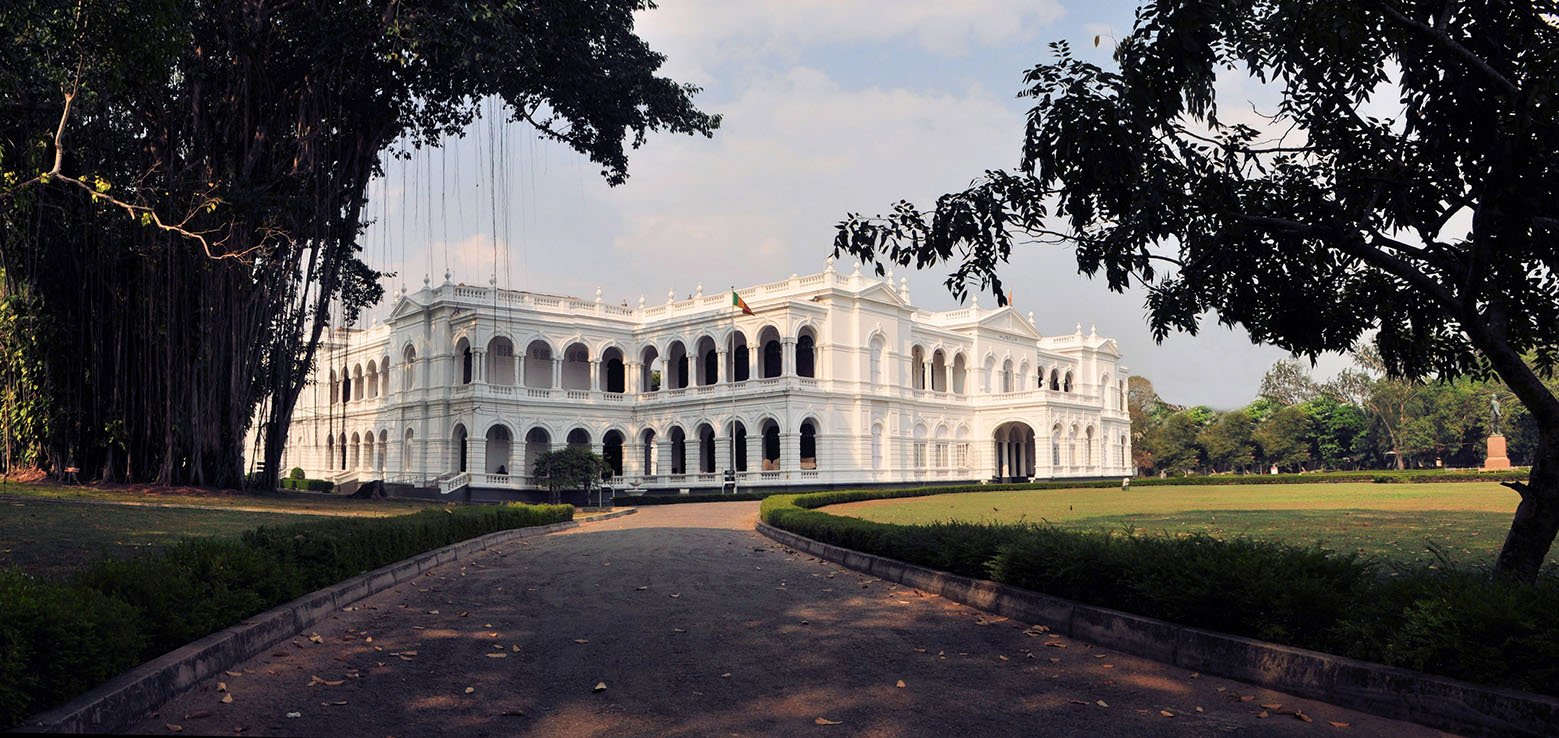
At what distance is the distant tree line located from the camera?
7331cm

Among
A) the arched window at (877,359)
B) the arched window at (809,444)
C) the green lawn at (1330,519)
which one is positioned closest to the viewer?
the green lawn at (1330,519)

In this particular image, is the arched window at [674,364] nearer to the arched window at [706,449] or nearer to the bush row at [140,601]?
the arched window at [706,449]

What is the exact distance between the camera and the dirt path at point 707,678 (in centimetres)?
507

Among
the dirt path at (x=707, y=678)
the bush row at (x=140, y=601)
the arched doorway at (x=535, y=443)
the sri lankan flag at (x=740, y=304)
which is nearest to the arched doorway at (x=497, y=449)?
the arched doorway at (x=535, y=443)

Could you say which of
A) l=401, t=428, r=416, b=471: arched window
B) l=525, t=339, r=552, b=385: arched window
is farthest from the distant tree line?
l=401, t=428, r=416, b=471: arched window

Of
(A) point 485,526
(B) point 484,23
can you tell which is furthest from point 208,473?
(B) point 484,23

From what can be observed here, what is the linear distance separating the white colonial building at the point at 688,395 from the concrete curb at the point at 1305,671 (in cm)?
3627

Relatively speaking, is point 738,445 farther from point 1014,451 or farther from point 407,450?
point 1014,451

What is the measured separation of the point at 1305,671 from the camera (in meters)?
5.55

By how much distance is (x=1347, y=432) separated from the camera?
269 ft

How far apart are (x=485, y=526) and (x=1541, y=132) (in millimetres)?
15942

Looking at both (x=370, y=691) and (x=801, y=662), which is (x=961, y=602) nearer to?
(x=801, y=662)

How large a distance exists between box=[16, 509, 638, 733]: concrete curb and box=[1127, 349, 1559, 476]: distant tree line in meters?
72.5

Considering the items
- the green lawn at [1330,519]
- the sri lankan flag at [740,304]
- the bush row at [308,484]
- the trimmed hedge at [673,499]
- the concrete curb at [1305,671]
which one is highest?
the sri lankan flag at [740,304]
